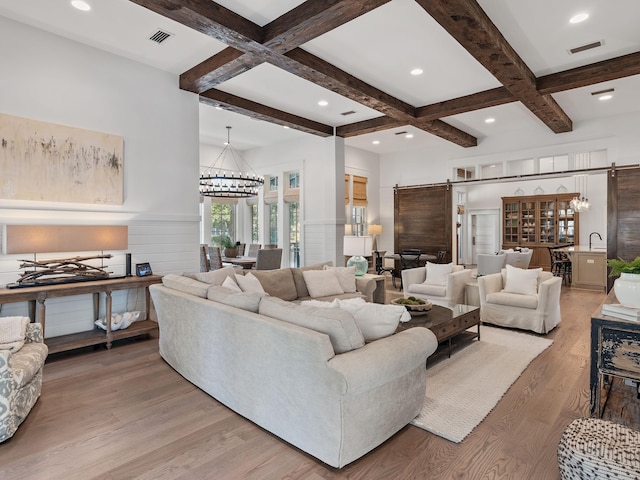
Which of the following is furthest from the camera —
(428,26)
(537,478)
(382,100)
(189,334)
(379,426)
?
(382,100)

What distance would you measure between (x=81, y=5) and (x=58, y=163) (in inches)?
61.9

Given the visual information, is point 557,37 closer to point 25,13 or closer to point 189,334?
point 189,334

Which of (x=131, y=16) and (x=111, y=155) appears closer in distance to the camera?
(x=131, y=16)

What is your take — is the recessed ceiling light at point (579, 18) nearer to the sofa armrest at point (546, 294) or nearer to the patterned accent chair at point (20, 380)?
the sofa armrest at point (546, 294)

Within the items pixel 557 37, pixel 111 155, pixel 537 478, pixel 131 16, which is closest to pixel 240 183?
pixel 111 155

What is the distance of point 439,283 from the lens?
569 centimetres

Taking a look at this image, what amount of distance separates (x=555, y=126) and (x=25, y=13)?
26.1 ft

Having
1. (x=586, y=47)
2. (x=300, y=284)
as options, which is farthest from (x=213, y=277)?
(x=586, y=47)

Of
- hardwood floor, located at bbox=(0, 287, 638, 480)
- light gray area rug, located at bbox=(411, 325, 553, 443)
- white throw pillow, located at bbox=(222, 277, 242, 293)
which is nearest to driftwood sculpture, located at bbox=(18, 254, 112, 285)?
hardwood floor, located at bbox=(0, 287, 638, 480)

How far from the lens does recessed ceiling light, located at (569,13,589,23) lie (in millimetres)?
3580

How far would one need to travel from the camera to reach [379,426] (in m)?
2.17

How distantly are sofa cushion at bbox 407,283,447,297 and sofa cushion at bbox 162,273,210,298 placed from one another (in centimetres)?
349

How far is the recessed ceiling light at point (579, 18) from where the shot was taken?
11.7ft

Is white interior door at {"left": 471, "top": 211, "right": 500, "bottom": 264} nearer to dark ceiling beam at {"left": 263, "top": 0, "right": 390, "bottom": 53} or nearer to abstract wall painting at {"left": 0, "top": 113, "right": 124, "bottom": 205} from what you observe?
dark ceiling beam at {"left": 263, "top": 0, "right": 390, "bottom": 53}
